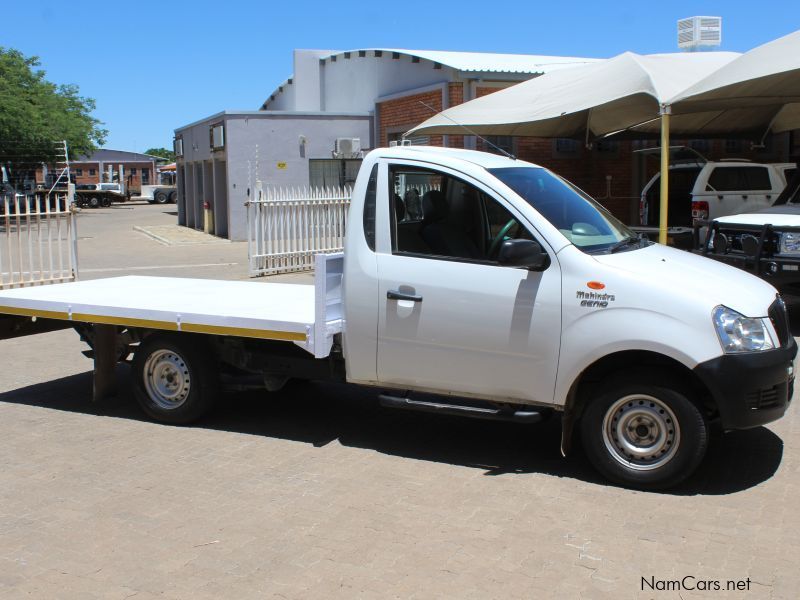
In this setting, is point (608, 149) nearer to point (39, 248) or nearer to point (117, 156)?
point (39, 248)

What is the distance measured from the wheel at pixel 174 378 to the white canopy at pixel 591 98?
294 inches

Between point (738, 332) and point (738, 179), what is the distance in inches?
467

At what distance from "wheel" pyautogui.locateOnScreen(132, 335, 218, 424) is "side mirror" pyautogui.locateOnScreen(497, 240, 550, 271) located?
272cm

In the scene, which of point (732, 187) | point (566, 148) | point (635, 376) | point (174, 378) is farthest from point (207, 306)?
point (566, 148)

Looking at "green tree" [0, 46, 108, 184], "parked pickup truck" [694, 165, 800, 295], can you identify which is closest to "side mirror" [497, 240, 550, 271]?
"parked pickup truck" [694, 165, 800, 295]

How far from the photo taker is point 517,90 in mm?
17875

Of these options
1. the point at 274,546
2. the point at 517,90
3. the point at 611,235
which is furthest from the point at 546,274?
the point at 517,90

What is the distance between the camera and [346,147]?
2611 centimetres

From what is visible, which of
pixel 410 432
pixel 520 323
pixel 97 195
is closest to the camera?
pixel 520 323

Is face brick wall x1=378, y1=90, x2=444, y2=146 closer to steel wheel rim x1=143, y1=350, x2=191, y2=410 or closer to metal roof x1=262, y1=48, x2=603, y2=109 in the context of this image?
metal roof x1=262, y1=48, x2=603, y2=109

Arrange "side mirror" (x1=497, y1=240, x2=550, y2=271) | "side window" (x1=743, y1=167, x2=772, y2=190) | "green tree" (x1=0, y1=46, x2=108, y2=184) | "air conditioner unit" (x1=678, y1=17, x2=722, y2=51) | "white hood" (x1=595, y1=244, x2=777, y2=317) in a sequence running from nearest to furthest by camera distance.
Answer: "white hood" (x1=595, y1=244, x2=777, y2=317) < "side mirror" (x1=497, y1=240, x2=550, y2=271) < "side window" (x1=743, y1=167, x2=772, y2=190) < "air conditioner unit" (x1=678, y1=17, x2=722, y2=51) < "green tree" (x1=0, y1=46, x2=108, y2=184)

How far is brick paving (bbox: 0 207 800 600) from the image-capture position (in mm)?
4281

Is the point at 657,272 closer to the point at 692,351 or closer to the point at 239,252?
the point at 692,351

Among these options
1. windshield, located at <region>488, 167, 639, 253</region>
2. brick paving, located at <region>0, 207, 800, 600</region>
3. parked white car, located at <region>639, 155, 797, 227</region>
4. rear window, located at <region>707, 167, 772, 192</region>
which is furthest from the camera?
rear window, located at <region>707, 167, 772, 192</region>
